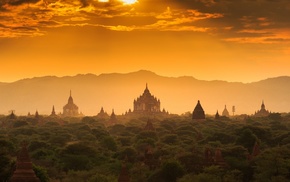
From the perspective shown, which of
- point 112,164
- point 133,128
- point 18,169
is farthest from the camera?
point 133,128

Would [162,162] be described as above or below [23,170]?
below

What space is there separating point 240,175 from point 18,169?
27.2 metres

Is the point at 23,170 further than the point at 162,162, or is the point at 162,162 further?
the point at 162,162

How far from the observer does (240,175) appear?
64.2 m

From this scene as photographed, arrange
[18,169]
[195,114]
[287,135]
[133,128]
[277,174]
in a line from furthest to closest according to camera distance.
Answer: [195,114] → [133,128] → [287,135] → [277,174] → [18,169]

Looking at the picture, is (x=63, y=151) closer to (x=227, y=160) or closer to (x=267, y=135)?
(x=227, y=160)

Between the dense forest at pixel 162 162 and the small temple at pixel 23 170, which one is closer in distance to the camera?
the small temple at pixel 23 170

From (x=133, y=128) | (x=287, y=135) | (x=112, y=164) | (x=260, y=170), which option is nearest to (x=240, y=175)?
(x=260, y=170)

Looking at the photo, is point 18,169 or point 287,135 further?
point 287,135

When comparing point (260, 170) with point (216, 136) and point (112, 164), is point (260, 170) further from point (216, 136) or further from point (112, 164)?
point (216, 136)

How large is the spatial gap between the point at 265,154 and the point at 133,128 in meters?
77.8

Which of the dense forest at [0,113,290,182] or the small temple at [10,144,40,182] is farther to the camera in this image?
the dense forest at [0,113,290,182]

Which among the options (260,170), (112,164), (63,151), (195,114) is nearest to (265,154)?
(260,170)

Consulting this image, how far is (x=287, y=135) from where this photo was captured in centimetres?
9775
